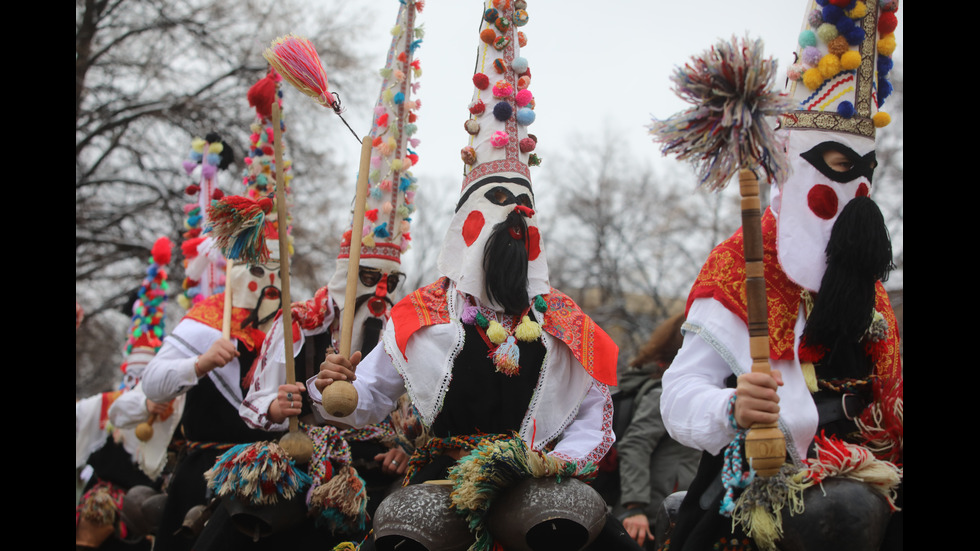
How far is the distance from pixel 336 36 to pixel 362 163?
1106 cm

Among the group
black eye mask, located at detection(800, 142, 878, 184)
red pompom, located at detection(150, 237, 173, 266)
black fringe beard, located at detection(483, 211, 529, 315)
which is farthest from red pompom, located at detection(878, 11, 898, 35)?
red pompom, located at detection(150, 237, 173, 266)

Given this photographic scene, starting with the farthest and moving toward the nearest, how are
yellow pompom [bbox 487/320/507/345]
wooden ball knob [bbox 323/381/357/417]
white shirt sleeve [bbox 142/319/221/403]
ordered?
1. white shirt sleeve [bbox 142/319/221/403]
2. yellow pompom [bbox 487/320/507/345]
3. wooden ball knob [bbox 323/381/357/417]

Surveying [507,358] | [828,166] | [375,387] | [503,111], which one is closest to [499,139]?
[503,111]

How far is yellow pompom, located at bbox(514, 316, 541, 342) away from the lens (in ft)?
11.7

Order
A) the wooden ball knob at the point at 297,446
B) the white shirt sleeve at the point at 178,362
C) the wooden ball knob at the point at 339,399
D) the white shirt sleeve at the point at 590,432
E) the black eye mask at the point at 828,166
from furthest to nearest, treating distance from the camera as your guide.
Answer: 1. the white shirt sleeve at the point at 178,362
2. the wooden ball knob at the point at 297,446
3. the white shirt sleeve at the point at 590,432
4. the wooden ball knob at the point at 339,399
5. the black eye mask at the point at 828,166

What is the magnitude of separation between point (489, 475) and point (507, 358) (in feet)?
1.91

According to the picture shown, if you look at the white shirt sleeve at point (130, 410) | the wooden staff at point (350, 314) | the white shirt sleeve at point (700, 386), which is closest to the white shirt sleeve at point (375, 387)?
the wooden staff at point (350, 314)

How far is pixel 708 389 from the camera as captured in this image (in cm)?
287

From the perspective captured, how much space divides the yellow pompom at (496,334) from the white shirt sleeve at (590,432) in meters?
0.43

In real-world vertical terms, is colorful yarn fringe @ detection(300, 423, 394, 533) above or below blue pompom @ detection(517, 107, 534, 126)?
below

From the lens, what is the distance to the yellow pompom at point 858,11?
3047mm

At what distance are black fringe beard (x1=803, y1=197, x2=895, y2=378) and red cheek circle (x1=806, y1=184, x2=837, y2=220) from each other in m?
0.04

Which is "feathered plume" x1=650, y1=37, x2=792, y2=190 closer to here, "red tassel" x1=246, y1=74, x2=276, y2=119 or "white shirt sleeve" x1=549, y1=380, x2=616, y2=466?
"white shirt sleeve" x1=549, y1=380, x2=616, y2=466

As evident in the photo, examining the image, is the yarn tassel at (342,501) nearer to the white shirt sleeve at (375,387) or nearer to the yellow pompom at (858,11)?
the white shirt sleeve at (375,387)
